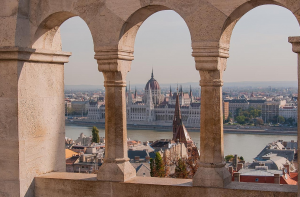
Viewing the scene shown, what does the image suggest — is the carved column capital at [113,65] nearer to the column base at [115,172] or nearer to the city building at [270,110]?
the column base at [115,172]

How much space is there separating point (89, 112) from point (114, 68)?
281ft

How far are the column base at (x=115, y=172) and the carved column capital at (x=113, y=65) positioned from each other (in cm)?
56

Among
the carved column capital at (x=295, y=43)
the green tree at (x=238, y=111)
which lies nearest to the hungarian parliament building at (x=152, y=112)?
the green tree at (x=238, y=111)

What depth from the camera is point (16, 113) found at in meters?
3.57

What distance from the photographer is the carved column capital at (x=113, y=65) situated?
11.1 ft

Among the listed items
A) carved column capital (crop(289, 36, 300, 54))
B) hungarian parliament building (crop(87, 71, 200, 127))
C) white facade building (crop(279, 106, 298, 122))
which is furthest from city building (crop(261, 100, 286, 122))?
carved column capital (crop(289, 36, 300, 54))

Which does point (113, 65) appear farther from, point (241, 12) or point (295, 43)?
point (295, 43)

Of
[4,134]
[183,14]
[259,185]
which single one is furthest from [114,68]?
[259,185]

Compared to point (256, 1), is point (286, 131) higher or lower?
lower

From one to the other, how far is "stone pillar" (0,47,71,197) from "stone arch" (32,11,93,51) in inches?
2.9

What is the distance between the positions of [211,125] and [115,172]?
76cm

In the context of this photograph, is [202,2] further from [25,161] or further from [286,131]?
[286,131]

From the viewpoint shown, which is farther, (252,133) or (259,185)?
(252,133)

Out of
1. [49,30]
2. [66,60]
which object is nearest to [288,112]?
[66,60]
